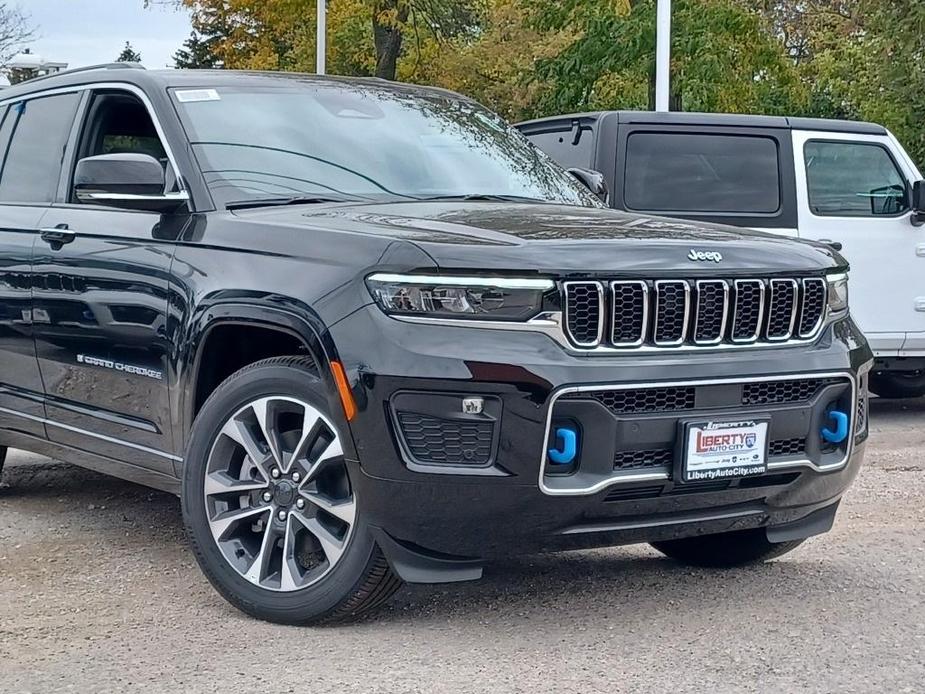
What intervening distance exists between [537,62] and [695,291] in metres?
15.8

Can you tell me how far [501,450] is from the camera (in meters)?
3.89

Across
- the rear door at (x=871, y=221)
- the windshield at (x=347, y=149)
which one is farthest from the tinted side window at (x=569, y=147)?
the windshield at (x=347, y=149)

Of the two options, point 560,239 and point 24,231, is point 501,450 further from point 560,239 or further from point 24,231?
point 24,231

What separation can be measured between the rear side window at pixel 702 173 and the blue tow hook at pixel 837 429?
4788 millimetres

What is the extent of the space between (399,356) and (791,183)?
6295mm

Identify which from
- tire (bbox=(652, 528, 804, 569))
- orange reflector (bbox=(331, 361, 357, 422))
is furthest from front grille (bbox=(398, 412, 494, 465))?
tire (bbox=(652, 528, 804, 569))

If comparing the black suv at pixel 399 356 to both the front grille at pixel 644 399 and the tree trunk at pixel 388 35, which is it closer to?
the front grille at pixel 644 399

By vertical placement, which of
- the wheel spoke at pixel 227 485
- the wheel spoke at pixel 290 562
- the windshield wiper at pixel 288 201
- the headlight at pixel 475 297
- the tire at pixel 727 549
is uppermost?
the windshield wiper at pixel 288 201

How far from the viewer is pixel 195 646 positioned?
420cm

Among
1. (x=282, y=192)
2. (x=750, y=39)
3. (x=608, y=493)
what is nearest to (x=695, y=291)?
(x=608, y=493)

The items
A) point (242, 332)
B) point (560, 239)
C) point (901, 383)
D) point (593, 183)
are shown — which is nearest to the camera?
point (560, 239)

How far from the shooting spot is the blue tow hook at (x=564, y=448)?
3926mm

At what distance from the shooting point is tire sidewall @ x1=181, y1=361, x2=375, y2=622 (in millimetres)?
4141

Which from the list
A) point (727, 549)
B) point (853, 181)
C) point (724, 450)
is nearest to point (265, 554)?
point (724, 450)
